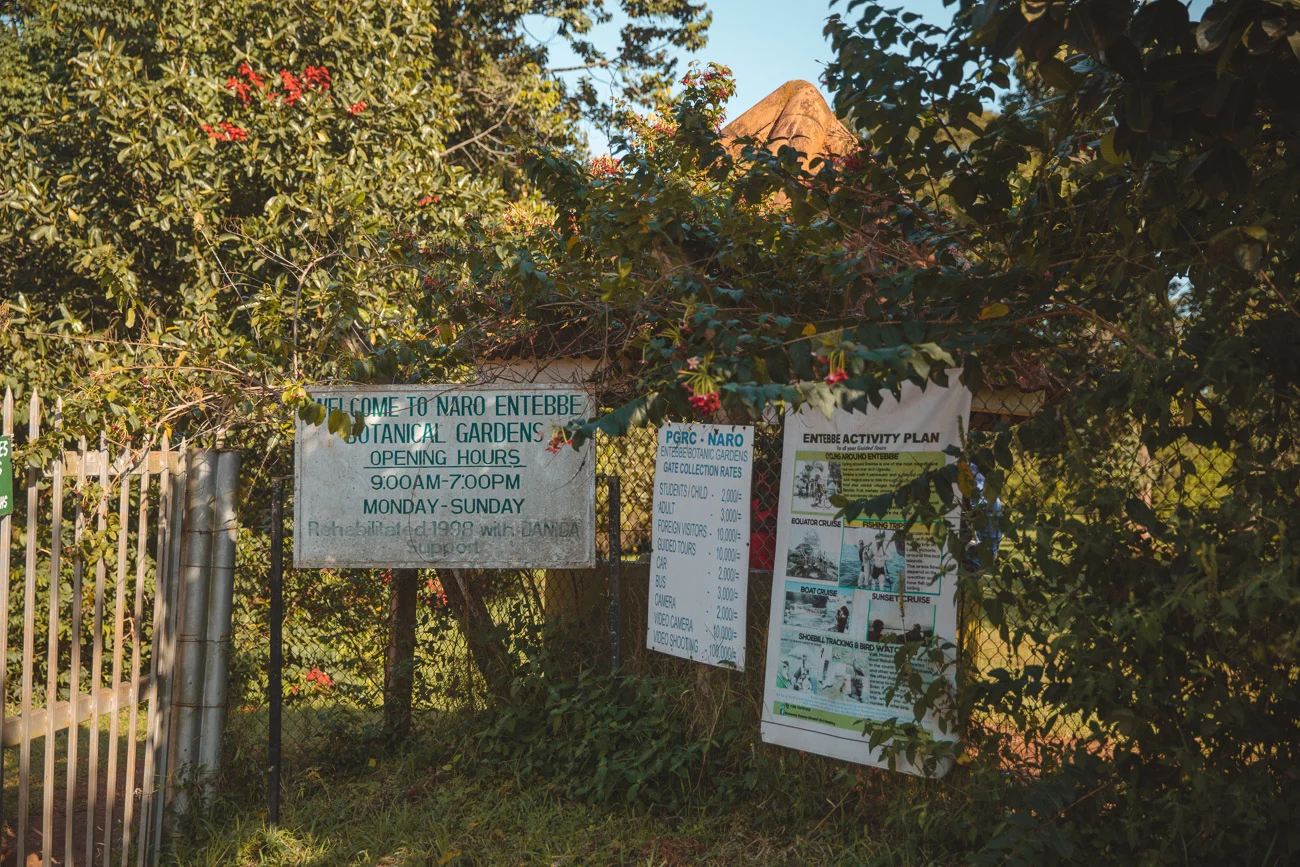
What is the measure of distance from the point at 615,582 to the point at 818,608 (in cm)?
99

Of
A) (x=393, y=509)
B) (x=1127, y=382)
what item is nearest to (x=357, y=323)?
(x=393, y=509)

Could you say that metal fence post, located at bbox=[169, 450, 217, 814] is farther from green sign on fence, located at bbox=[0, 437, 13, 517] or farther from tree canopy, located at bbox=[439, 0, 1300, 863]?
tree canopy, located at bbox=[439, 0, 1300, 863]

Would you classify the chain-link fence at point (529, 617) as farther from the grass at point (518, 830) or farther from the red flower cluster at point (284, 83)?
the red flower cluster at point (284, 83)

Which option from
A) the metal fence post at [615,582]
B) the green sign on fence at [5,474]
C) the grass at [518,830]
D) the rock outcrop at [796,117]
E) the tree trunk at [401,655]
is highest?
the rock outcrop at [796,117]

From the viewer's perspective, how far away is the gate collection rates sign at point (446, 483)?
4.67 meters

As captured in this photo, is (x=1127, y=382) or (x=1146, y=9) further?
(x=1127, y=382)

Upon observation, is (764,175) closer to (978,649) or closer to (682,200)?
(682,200)

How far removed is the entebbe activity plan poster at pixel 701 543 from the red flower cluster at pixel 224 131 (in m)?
4.31

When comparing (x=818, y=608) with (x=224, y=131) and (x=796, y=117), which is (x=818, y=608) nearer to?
(x=224, y=131)

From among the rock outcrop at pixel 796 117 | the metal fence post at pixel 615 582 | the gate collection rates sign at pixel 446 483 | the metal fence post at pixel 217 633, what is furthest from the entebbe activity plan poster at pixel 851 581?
the rock outcrop at pixel 796 117

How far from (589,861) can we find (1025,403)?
248 cm

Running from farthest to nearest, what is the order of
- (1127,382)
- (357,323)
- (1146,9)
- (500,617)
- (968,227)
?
(357,323) → (500,617) → (968,227) → (1127,382) → (1146,9)

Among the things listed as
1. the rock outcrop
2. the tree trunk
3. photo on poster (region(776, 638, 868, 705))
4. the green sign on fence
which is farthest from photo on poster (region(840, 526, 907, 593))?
the rock outcrop

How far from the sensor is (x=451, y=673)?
5180mm
